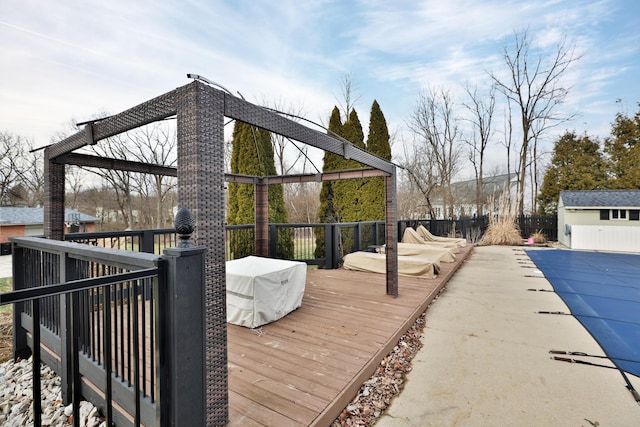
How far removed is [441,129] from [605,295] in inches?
527

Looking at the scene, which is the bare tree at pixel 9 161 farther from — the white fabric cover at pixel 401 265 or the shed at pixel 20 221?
A: the white fabric cover at pixel 401 265

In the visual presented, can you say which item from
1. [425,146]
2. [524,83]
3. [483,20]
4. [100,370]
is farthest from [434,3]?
[524,83]

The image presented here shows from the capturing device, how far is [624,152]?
1653 centimetres

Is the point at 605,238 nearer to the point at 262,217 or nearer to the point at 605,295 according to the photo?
the point at 605,295

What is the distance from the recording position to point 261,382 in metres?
2.15

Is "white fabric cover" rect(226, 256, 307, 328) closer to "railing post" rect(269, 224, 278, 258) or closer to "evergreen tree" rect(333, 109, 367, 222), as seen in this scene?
"railing post" rect(269, 224, 278, 258)

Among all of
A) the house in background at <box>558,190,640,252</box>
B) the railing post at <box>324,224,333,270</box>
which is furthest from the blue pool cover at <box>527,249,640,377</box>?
the railing post at <box>324,224,333,270</box>

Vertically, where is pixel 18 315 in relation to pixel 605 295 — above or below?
above

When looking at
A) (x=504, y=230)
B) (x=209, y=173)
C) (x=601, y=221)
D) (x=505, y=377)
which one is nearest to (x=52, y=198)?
(x=209, y=173)

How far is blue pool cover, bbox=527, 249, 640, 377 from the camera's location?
312cm

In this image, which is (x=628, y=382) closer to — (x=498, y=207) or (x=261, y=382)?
(x=261, y=382)

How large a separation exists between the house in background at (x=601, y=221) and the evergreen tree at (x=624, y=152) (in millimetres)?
4135

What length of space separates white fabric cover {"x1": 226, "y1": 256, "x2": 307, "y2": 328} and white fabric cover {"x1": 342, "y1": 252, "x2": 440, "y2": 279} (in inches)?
104

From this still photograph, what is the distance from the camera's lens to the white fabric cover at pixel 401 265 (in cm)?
562
